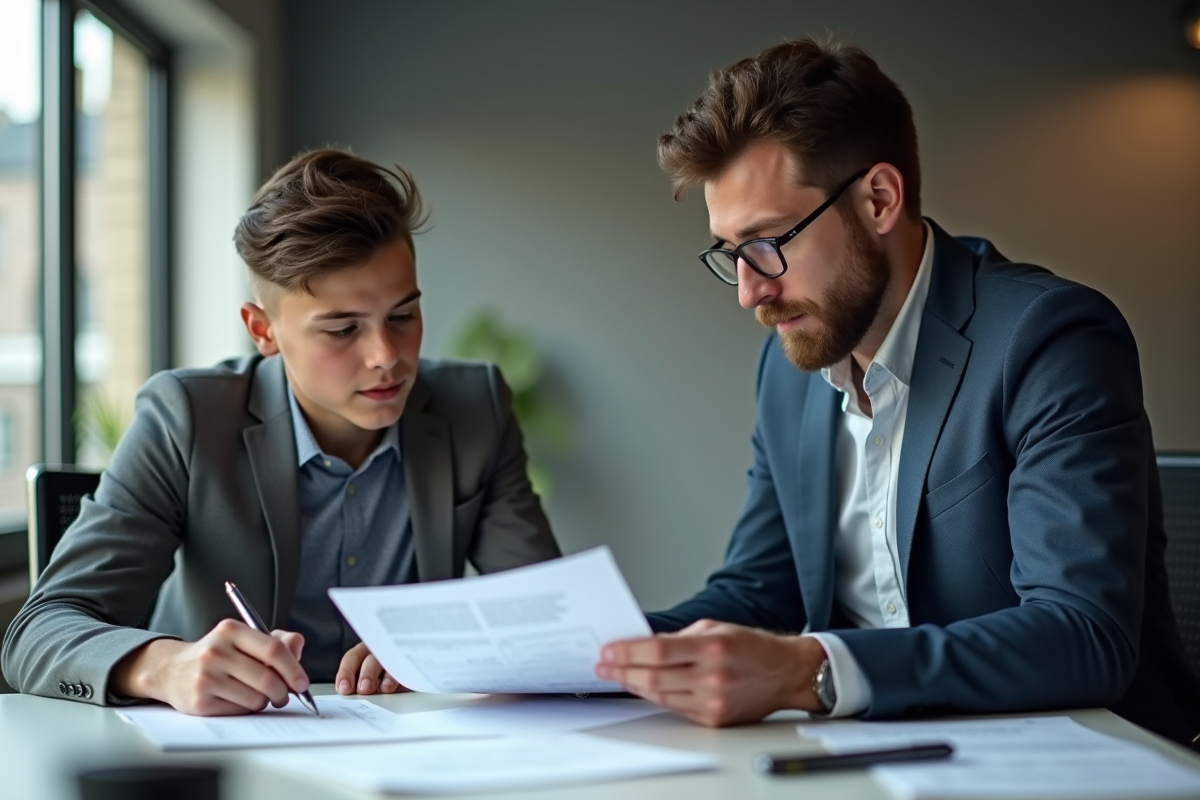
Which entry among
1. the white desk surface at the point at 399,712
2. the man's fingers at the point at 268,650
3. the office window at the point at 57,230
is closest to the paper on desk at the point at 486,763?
the white desk surface at the point at 399,712

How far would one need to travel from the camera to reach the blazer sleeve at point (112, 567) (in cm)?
143

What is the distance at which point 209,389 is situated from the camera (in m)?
1.96

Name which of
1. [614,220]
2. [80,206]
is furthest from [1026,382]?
[614,220]

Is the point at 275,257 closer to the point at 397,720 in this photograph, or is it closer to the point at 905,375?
the point at 397,720

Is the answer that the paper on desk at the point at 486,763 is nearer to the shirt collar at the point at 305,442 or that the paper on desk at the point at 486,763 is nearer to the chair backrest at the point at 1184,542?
the shirt collar at the point at 305,442

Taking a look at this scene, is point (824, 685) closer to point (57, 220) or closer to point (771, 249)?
point (771, 249)

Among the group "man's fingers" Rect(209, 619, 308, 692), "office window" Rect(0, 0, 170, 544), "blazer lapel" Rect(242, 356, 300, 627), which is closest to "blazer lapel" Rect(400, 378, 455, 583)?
"blazer lapel" Rect(242, 356, 300, 627)

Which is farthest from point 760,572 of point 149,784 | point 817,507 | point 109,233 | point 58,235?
point 109,233

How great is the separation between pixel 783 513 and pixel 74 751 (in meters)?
1.16

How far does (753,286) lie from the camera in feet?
5.90

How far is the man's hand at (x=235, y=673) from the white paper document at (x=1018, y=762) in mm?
569

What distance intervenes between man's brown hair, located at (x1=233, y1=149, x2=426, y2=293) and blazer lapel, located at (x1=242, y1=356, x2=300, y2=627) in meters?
0.23

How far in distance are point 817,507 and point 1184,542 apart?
623 millimetres

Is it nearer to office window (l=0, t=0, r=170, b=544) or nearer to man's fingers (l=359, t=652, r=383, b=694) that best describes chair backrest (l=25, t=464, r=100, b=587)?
man's fingers (l=359, t=652, r=383, b=694)
